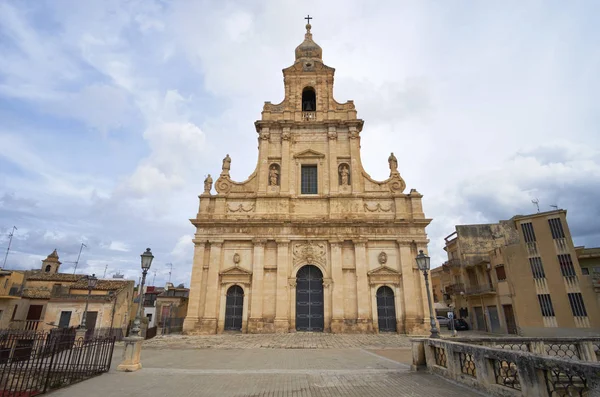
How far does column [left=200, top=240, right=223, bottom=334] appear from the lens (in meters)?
21.2

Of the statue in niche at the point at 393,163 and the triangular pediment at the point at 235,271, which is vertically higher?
the statue in niche at the point at 393,163

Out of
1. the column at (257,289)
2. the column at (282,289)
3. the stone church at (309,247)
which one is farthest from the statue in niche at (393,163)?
the column at (257,289)

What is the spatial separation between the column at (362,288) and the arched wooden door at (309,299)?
2.61m

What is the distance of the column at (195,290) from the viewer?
69.7ft

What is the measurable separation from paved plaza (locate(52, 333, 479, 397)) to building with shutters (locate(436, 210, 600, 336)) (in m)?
17.0

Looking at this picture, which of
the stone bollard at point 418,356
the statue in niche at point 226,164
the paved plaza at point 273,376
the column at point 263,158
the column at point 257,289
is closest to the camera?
the paved plaza at point 273,376

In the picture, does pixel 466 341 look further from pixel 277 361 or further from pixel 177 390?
pixel 177 390

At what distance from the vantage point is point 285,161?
2534 centimetres

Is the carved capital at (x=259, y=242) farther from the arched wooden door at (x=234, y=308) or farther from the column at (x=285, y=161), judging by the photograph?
the column at (x=285, y=161)

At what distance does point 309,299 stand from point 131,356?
14.1 meters

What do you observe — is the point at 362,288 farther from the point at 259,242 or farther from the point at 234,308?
the point at 234,308

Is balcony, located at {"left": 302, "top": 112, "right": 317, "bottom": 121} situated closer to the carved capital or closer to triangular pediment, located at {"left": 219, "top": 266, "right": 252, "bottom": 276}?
the carved capital

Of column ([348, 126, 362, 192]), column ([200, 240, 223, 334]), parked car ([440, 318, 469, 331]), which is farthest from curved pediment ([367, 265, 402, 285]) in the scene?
parked car ([440, 318, 469, 331])

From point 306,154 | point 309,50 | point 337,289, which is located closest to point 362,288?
point 337,289
